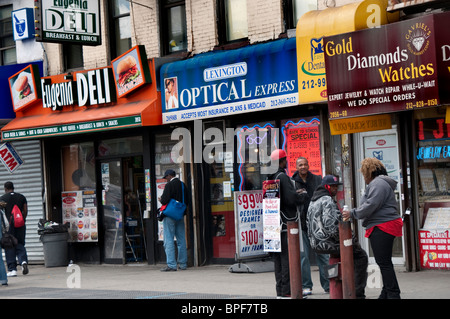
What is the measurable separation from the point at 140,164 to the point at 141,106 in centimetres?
206

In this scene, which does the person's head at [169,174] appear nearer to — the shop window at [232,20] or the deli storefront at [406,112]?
the shop window at [232,20]

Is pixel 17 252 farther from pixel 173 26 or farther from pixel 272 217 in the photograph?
pixel 272 217

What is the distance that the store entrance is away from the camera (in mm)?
→ 18844

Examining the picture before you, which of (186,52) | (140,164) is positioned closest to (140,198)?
(140,164)

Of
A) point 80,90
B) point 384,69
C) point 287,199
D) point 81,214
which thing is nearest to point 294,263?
point 287,199

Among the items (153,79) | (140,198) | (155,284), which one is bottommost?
(155,284)

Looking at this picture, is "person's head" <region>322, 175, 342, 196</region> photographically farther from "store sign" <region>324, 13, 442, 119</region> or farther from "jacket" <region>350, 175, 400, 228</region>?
"store sign" <region>324, 13, 442, 119</region>

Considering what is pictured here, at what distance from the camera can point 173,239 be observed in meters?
16.3

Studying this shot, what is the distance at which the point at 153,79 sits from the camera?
17.3 metres

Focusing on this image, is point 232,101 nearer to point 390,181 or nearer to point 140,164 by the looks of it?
point 140,164

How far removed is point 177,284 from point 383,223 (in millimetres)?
4994

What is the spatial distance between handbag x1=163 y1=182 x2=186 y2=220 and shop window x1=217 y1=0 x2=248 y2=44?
3.35 m

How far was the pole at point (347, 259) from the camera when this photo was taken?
963 cm

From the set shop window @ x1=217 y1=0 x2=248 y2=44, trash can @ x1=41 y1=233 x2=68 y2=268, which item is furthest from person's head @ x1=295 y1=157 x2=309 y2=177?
trash can @ x1=41 y1=233 x2=68 y2=268
